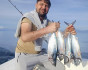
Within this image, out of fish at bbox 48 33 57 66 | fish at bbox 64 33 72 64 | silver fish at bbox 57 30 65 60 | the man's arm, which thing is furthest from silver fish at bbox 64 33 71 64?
the man's arm

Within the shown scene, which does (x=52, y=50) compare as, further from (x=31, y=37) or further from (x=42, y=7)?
(x=42, y=7)

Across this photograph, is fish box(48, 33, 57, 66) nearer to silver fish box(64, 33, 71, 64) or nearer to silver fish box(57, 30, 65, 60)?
silver fish box(57, 30, 65, 60)

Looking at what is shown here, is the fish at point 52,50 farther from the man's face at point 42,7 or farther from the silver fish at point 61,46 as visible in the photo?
the man's face at point 42,7

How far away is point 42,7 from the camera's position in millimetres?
3961

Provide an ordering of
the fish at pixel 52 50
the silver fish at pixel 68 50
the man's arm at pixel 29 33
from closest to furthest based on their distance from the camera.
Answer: the man's arm at pixel 29 33 < the fish at pixel 52 50 < the silver fish at pixel 68 50

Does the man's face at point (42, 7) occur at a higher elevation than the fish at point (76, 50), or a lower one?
higher

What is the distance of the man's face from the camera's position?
13.0ft

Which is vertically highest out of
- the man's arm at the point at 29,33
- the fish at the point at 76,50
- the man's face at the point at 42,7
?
the man's face at the point at 42,7

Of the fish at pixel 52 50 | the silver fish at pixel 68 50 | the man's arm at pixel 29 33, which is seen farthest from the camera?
the silver fish at pixel 68 50

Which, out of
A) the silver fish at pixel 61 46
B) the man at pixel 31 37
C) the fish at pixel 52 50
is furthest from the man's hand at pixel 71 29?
the fish at pixel 52 50

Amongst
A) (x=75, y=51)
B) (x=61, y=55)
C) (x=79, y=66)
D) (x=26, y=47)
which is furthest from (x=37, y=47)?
(x=79, y=66)

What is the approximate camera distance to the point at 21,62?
3943 millimetres

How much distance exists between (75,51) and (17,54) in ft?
3.79

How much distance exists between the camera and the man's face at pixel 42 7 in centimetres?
395
